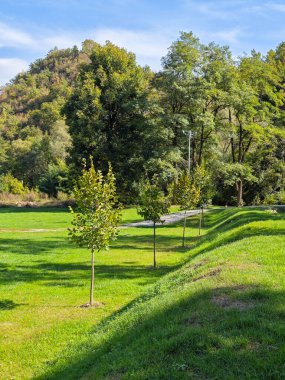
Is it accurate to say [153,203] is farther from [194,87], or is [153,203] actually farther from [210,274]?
[194,87]

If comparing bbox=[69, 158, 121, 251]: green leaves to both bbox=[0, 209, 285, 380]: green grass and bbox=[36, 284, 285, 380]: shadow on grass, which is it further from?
bbox=[36, 284, 285, 380]: shadow on grass

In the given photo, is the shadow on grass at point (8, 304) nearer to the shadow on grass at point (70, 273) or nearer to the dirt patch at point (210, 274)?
the shadow on grass at point (70, 273)

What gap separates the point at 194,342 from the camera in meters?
5.72

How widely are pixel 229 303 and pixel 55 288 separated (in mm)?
8152

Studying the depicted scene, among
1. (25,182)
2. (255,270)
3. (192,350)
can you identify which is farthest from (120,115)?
(192,350)

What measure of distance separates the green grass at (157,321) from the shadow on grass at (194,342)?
14 millimetres

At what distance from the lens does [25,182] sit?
75.1 metres

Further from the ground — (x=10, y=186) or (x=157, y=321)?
(x=10, y=186)

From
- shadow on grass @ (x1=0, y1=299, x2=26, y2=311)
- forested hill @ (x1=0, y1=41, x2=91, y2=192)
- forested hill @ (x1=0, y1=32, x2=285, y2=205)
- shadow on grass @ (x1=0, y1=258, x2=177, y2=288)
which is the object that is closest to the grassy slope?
shadow on grass @ (x1=0, y1=299, x2=26, y2=311)

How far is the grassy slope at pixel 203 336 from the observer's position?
16.9 feet

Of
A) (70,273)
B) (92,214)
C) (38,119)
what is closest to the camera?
(92,214)

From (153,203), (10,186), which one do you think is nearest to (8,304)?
(153,203)

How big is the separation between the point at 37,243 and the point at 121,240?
4.86 metres

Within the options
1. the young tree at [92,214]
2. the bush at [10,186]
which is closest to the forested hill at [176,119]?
the bush at [10,186]
